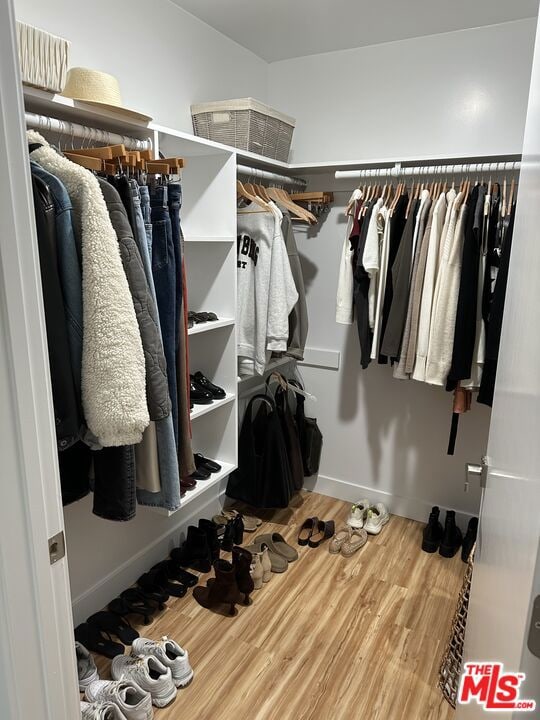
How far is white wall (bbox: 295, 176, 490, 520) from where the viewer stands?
2688mm

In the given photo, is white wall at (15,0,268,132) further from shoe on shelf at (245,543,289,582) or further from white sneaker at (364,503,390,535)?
white sneaker at (364,503,390,535)

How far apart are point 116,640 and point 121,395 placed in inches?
50.2

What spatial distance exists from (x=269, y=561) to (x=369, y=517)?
652mm

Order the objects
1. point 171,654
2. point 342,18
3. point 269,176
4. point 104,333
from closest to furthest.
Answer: point 104,333
point 171,654
point 342,18
point 269,176

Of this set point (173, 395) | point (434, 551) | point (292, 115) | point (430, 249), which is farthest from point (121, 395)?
point (292, 115)

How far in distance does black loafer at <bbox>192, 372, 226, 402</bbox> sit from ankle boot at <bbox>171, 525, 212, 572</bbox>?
713mm

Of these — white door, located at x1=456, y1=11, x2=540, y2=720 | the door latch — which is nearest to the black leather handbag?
white door, located at x1=456, y1=11, x2=540, y2=720

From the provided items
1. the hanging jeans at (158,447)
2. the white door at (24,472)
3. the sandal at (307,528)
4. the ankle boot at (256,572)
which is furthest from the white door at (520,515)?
the sandal at (307,528)

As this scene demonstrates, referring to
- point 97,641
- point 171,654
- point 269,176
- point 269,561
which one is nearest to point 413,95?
point 269,176

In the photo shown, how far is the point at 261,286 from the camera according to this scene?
2.32m

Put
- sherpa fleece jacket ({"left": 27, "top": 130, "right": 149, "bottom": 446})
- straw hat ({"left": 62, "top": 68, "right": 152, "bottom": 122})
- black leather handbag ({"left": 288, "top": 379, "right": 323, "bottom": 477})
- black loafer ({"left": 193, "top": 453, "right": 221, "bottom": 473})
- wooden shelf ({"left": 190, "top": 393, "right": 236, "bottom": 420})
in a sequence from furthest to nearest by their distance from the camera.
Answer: black leather handbag ({"left": 288, "top": 379, "right": 323, "bottom": 477}), black loafer ({"left": 193, "top": 453, "right": 221, "bottom": 473}), wooden shelf ({"left": 190, "top": 393, "right": 236, "bottom": 420}), straw hat ({"left": 62, "top": 68, "right": 152, "bottom": 122}), sherpa fleece jacket ({"left": 27, "top": 130, "right": 149, "bottom": 446})

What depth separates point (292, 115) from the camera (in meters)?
2.78

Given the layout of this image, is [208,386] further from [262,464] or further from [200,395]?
[262,464]

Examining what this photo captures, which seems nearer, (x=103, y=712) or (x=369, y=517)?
(x=103, y=712)
